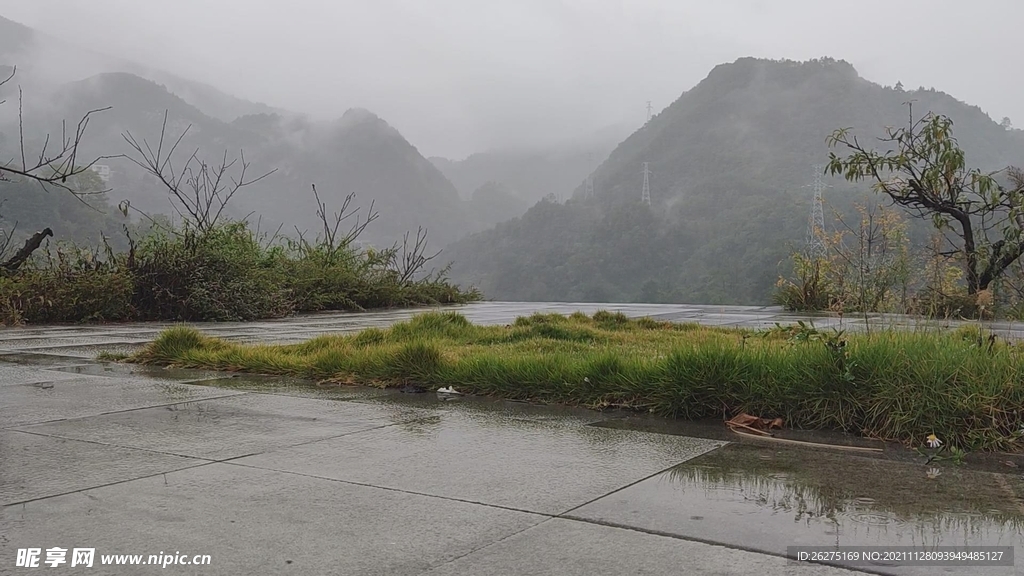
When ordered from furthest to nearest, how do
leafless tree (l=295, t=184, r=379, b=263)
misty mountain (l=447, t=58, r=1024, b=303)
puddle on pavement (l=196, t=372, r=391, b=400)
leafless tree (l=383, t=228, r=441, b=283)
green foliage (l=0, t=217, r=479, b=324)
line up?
misty mountain (l=447, t=58, r=1024, b=303), leafless tree (l=383, t=228, r=441, b=283), leafless tree (l=295, t=184, r=379, b=263), green foliage (l=0, t=217, r=479, b=324), puddle on pavement (l=196, t=372, r=391, b=400)

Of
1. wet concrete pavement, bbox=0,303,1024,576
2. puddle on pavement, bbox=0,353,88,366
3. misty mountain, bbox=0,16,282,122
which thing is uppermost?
misty mountain, bbox=0,16,282,122

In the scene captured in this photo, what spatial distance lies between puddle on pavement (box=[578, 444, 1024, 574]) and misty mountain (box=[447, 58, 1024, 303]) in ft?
42.1

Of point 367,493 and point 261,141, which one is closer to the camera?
point 367,493

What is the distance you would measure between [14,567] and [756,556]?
1.45 metres

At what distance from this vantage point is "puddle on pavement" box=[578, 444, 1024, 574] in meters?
1.71

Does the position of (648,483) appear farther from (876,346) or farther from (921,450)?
(876,346)

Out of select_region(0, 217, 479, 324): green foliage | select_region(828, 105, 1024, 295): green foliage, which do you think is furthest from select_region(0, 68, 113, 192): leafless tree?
select_region(828, 105, 1024, 295): green foliage

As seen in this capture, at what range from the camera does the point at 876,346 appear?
3.15 metres

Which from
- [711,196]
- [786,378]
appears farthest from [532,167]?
[786,378]

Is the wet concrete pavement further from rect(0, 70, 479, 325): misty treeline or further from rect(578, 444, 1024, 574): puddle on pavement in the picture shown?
rect(0, 70, 479, 325): misty treeline

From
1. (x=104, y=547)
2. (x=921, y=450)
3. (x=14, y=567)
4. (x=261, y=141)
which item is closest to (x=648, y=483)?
(x=921, y=450)

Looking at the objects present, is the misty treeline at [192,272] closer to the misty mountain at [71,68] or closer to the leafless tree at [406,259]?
the leafless tree at [406,259]

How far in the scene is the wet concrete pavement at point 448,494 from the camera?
5.29 ft

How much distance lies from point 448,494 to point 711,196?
2008 inches
